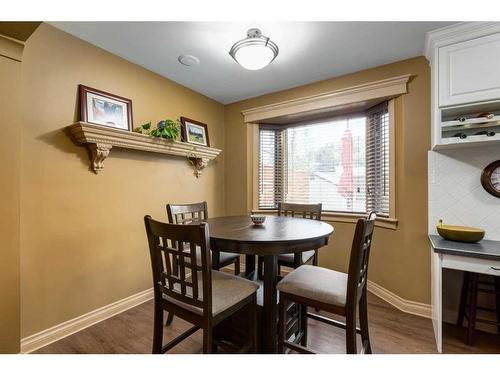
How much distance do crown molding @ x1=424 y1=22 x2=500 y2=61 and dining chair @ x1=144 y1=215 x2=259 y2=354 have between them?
2312mm

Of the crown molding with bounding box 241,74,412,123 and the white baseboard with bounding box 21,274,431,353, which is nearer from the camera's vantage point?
the white baseboard with bounding box 21,274,431,353

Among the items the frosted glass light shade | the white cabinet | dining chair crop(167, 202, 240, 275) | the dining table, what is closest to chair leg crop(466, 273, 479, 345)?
the dining table

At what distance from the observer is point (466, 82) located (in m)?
1.75

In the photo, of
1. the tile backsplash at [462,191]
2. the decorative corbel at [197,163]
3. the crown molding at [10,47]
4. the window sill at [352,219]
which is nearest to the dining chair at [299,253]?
the window sill at [352,219]

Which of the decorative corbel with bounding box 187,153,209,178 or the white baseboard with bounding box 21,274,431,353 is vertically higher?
the decorative corbel with bounding box 187,153,209,178

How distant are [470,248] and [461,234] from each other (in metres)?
0.17

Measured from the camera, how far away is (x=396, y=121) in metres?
2.35

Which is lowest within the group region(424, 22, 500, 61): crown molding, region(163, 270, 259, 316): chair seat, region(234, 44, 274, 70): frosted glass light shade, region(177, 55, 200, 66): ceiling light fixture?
region(163, 270, 259, 316): chair seat

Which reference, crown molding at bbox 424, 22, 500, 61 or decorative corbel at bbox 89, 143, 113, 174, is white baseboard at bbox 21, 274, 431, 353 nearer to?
decorative corbel at bbox 89, 143, 113, 174

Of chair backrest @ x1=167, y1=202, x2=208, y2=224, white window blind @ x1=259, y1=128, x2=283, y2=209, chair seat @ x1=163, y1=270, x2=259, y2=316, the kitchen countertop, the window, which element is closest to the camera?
chair seat @ x1=163, y1=270, x2=259, y2=316

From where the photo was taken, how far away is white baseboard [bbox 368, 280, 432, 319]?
6.97ft

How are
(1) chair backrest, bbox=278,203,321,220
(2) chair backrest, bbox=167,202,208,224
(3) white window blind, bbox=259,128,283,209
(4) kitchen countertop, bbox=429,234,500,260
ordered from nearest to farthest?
(4) kitchen countertop, bbox=429,234,500,260, (2) chair backrest, bbox=167,202,208,224, (1) chair backrest, bbox=278,203,321,220, (3) white window blind, bbox=259,128,283,209
